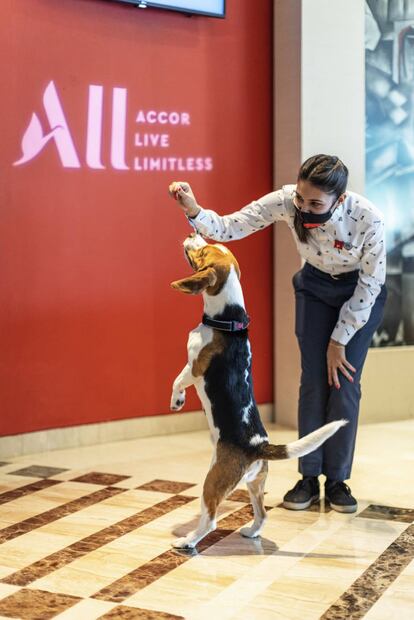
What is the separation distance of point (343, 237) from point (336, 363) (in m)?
0.42

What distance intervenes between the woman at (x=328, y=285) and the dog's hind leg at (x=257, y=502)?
1.22 feet

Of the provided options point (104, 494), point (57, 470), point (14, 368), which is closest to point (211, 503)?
point (104, 494)

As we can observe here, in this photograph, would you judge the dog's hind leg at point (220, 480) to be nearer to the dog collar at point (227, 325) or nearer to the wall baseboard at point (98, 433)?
the dog collar at point (227, 325)

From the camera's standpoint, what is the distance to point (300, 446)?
8.41 ft

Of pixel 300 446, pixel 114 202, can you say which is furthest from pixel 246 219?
pixel 114 202

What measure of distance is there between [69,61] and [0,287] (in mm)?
1026

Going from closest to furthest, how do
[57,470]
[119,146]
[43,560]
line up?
1. [43,560]
2. [57,470]
3. [119,146]

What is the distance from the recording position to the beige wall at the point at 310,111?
453 cm

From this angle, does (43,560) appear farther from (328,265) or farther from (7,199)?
(7,199)

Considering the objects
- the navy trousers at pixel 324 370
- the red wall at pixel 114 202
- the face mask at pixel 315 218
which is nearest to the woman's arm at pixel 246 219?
the face mask at pixel 315 218

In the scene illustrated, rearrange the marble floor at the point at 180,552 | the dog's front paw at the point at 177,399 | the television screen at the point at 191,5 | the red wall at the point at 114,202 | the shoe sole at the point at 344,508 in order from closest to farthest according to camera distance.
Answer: the marble floor at the point at 180,552, the dog's front paw at the point at 177,399, the shoe sole at the point at 344,508, the red wall at the point at 114,202, the television screen at the point at 191,5

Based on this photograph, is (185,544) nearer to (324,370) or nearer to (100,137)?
(324,370)

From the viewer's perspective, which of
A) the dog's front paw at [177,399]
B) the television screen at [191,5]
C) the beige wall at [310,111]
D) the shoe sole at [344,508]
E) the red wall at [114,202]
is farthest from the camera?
the beige wall at [310,111]

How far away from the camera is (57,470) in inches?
147
